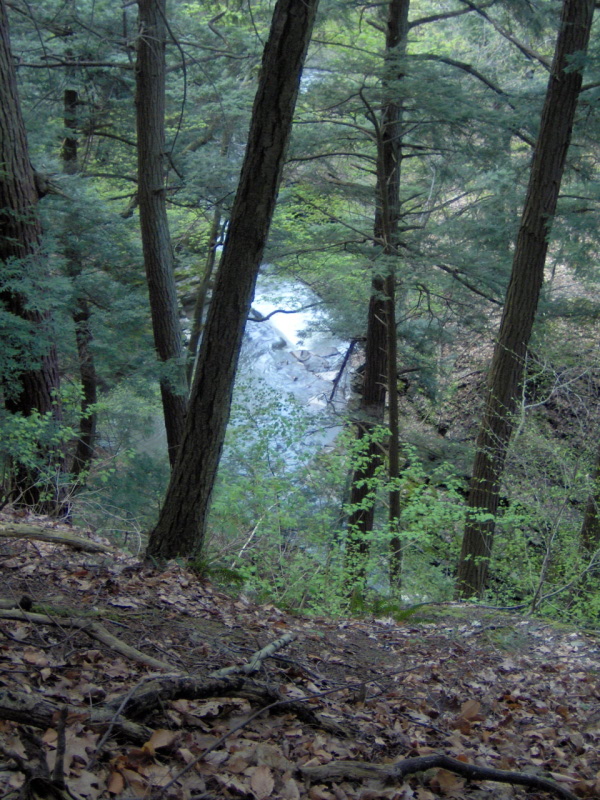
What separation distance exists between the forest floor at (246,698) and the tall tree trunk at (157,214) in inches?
182

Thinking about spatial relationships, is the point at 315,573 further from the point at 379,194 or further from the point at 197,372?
the point at 379,194

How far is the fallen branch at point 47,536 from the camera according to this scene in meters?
4.82

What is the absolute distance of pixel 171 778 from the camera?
203cm

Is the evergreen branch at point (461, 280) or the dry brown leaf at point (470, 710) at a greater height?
the evergreen branch at point (461, 280)

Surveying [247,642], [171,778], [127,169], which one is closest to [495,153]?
[127,169]

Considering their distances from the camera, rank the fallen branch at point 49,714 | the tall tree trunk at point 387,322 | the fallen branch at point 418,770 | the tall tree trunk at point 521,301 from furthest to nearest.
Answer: the tall tree trunk at point 387,322 < the tall tree trunk at point 521,301 < the fallen branch at point 418,770 < the fallen branch at point 49,714

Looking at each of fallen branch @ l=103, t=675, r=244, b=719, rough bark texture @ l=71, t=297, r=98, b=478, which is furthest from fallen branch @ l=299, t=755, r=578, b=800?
rough bark texture @ l=71, t=297, r=98, b=478

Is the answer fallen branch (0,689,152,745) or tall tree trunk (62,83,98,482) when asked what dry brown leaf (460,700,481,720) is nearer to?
fallen branch (0,689,152,745)

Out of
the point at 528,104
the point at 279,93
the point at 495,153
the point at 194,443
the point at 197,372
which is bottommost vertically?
the point at 194,443

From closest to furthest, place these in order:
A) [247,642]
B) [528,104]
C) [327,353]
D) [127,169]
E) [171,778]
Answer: [171,778]
[247,642]
[528,104]
[127,169]
[327,353]

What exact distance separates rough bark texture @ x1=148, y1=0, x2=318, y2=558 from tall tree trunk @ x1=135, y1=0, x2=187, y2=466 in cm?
326

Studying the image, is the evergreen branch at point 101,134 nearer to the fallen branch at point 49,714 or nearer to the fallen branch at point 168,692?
the fallen branch at point 168,692

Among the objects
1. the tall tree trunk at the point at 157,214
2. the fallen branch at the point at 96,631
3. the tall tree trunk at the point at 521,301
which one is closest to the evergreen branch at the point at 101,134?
the tall tree trunk at the point at 157,214

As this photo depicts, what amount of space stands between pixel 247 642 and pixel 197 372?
2.35m
